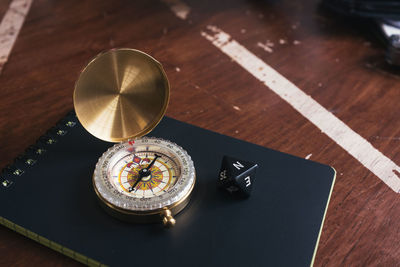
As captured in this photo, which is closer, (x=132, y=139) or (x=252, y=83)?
(x=132, y=139)

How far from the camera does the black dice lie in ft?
3.11

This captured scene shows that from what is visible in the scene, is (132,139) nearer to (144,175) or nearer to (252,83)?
(144,175)

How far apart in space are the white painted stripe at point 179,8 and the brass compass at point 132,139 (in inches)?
25.7

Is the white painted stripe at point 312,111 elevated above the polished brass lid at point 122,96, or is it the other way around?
the polished brass lid at point 122,96

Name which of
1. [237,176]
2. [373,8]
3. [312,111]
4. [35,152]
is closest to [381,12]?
[373,8]

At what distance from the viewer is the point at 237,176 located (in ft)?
3.09

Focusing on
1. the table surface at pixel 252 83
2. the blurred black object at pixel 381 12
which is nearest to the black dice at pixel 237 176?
the table surface at pixel 252 83

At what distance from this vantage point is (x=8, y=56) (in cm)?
142

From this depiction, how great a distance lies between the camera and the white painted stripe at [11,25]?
144 cm

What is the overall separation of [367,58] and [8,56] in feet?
3.31

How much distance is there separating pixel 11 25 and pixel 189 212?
932 mm

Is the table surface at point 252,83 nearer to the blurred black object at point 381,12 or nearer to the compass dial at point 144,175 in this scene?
the blurred black object at point 381,12

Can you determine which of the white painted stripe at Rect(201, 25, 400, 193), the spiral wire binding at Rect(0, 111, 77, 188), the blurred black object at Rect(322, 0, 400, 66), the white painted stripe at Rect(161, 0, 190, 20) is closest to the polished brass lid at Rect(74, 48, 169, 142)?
the spiral wire binding at Rect(0, 111, 77, 188)

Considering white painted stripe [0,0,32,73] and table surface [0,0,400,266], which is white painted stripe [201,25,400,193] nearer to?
table surface [0,0,400,266]
